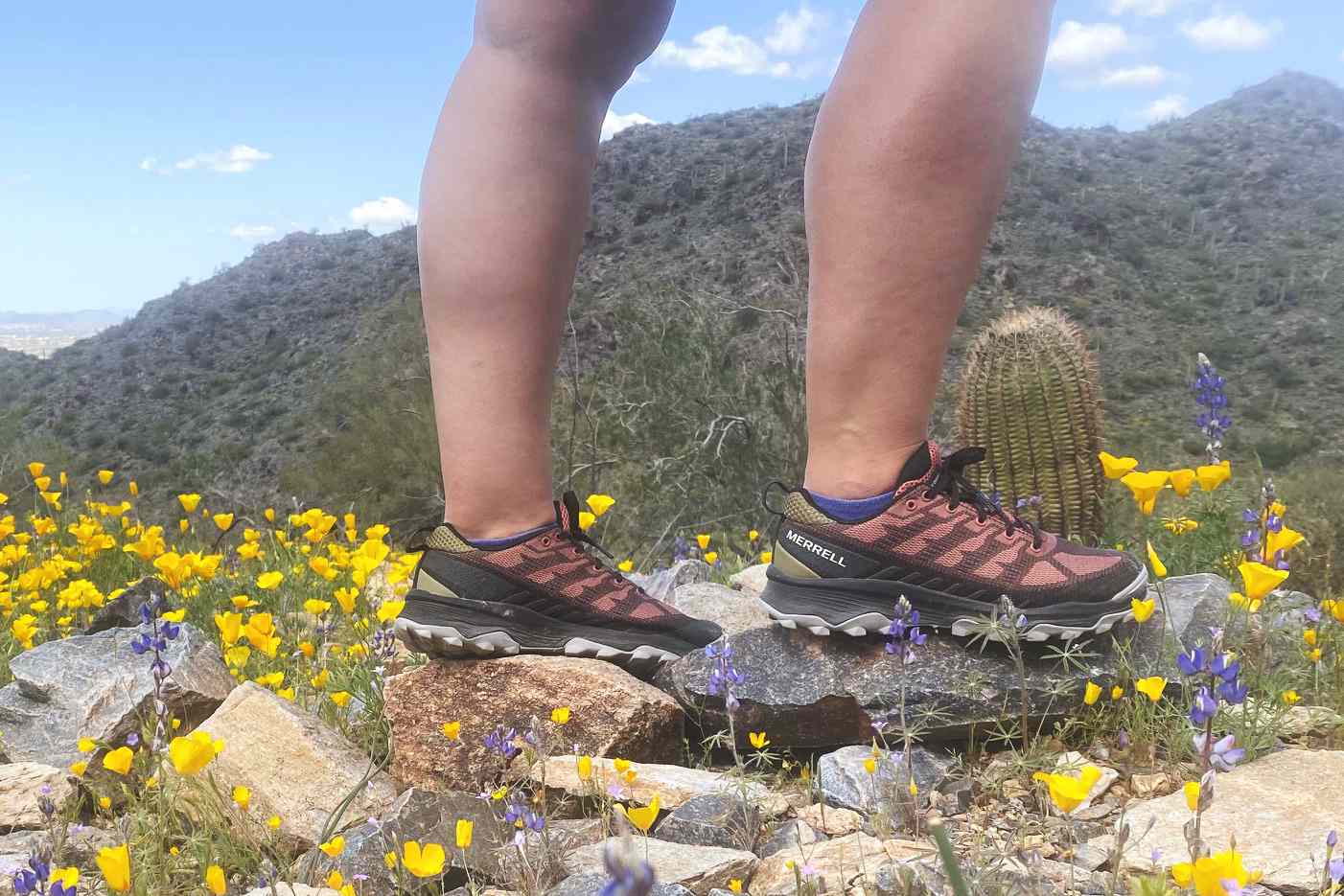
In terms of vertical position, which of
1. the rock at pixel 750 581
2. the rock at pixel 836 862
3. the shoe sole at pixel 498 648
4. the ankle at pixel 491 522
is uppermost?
the ankle at pixel 491 522

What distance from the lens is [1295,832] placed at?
1.29 meters

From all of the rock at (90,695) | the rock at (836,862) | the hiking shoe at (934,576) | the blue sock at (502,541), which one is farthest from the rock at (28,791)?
the hiking shoe at (934,576)

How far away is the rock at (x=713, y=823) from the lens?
1.45 metres

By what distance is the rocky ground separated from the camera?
1.30 m

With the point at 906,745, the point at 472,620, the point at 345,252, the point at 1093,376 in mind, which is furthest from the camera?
the point at 345,252

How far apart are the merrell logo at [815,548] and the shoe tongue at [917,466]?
17cm

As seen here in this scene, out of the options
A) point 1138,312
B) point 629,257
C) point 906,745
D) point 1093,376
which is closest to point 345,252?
point 629,257

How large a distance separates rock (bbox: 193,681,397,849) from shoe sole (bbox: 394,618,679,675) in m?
0.23

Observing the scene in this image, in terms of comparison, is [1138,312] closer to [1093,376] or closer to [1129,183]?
[1129,183]

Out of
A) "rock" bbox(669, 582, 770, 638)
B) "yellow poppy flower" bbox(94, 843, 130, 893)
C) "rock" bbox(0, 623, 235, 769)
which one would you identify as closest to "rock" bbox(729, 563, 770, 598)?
"rock" bbox(669, 582, 770, 638)

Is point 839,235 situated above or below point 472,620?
above

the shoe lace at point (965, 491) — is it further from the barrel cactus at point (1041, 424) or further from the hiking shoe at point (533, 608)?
the barrel cactus at point (1041, 424)

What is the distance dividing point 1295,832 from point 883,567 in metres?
0.71

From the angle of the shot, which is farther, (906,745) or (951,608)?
(951,608)
